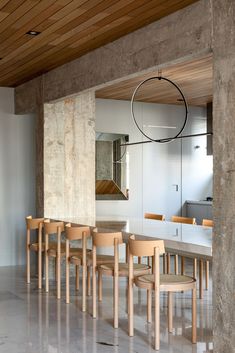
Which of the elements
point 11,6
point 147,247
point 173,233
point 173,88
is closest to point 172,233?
point 173,233

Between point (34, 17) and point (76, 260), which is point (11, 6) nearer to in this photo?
point (34, 17)

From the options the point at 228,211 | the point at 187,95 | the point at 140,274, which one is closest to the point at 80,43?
the point at 140,274

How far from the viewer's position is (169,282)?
419cm

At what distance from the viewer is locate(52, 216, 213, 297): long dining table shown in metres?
4.07

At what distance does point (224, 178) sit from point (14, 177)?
5080 mm

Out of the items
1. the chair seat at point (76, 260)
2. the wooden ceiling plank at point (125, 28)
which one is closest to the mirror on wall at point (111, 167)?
the wooden ceiling plank at point (125, 28)

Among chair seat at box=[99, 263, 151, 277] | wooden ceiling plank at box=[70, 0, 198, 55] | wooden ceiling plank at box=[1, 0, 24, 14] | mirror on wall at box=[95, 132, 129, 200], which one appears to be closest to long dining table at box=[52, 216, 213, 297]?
chair seat at box=[99, 263, 151, 277]

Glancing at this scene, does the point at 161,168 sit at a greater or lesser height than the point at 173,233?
greater

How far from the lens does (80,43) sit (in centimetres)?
545

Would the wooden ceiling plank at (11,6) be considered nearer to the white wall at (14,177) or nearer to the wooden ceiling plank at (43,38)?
the wooden ceiling plank at (43,38)

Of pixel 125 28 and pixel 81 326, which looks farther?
pixel 125 28

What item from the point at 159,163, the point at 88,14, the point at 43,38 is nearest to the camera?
the point at 88,14

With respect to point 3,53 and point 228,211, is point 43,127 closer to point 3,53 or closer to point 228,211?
point 3,53

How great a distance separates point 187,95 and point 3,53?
3.43m
